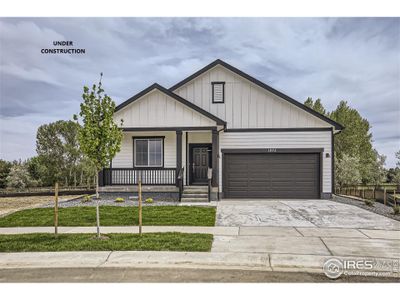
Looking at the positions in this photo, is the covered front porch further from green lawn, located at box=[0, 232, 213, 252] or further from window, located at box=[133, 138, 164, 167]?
green lawn, located at box=[0, 232, 213, 252]

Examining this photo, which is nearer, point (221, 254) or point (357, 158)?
point (221, 254)

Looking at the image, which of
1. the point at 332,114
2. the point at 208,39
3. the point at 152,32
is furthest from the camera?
the point at 332,114

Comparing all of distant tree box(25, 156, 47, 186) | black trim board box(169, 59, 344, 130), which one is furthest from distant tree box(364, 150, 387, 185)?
distant tree box(25, 156, 47, 186)

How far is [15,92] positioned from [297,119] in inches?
506

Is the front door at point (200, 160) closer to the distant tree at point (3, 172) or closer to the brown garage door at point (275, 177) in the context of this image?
the brown garage door at point (275, 177)

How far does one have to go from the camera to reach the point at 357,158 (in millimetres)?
33125

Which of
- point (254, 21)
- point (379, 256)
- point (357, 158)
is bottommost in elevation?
point (379, 256)

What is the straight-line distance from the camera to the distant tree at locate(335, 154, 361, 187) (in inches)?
1260

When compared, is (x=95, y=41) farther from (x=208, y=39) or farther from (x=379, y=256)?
(x=379, y=256)

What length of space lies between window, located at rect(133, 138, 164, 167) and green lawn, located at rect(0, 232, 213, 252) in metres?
8.35

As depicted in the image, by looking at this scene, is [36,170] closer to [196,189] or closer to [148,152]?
[148,152]

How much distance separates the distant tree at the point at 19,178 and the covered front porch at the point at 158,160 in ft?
41.2

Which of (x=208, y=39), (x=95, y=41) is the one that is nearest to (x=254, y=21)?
(x=208, y=39)

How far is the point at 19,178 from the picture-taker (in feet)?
84.0
